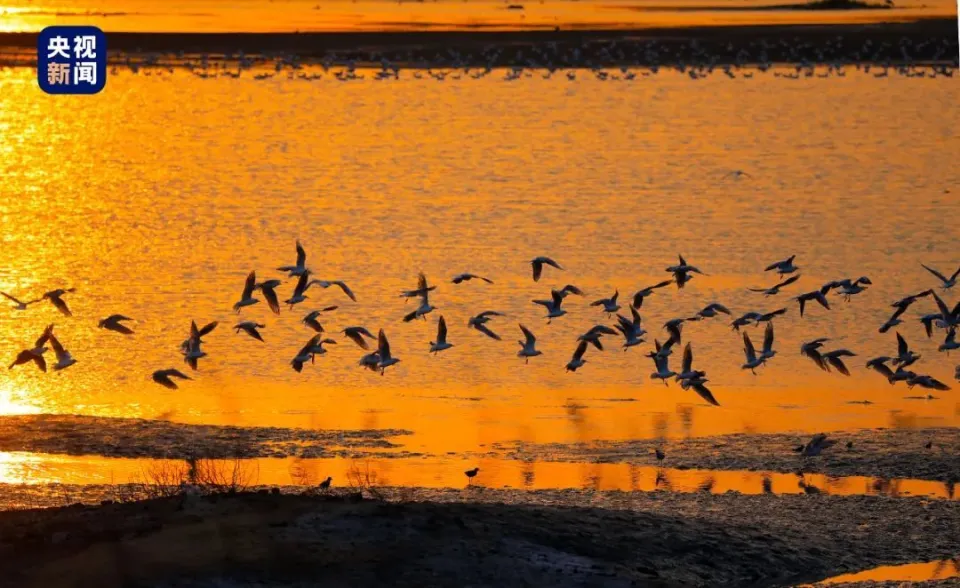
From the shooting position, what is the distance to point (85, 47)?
1656 inches

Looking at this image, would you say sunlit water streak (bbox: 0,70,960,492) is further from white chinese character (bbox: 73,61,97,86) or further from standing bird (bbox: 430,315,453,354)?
white chinese character (bbox: 73,61,97,86)

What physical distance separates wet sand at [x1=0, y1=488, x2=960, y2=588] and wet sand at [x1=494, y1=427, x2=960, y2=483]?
237 centimetres

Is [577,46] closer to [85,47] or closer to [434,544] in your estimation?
[85,47]

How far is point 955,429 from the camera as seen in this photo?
941 inches

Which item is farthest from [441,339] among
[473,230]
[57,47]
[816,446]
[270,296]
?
[473,230]

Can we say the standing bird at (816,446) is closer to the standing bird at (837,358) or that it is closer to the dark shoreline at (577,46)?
the standing bird at (837,358)

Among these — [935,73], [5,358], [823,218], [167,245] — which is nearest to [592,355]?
[5,358]

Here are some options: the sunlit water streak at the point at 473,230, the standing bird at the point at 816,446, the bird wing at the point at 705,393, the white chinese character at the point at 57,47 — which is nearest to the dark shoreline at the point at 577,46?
the sunlit water streak at the point at 473,230

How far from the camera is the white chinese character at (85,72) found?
39.3 m

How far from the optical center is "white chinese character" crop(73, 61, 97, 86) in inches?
1546

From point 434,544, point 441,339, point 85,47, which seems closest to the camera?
point 434,544

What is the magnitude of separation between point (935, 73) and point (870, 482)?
76384mm

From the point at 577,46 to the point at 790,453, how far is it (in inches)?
3113

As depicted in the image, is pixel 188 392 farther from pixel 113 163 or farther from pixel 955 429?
pixel 113 163
